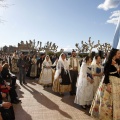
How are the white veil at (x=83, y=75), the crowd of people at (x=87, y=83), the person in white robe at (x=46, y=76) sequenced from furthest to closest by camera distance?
1. the person in white robe at (x=46, y=76)
2. the white veil at (x=83, y=75)
3. the crowd of people at (x=87, y=83)

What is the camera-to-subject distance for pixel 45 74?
1250 cm

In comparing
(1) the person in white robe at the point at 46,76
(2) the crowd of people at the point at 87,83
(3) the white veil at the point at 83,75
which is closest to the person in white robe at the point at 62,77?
(2) the crowd of people at the point at 87,83

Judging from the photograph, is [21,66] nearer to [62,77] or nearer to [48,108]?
[62,77]

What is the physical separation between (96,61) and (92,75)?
0.49m

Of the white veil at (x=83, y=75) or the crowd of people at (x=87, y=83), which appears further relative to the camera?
the white veil at (x=83, y=75)

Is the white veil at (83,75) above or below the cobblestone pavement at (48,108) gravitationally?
above

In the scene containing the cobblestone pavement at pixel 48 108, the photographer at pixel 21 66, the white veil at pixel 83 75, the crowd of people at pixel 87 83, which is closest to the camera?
the crowd of people at pixel 87 83

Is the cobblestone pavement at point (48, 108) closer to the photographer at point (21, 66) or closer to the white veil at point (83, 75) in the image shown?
the white veil at point (83, 75)

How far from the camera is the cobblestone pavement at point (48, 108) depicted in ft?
22.7

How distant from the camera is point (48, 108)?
7.88 metres

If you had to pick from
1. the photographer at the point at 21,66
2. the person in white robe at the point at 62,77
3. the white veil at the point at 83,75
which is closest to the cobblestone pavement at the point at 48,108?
the person in white robe at the point at 62,77

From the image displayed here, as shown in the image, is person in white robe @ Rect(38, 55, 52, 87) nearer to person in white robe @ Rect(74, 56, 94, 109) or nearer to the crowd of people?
the crowd of people

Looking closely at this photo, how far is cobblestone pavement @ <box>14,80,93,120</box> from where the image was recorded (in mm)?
6926

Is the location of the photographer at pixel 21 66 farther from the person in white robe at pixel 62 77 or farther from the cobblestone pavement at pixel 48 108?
the person in white robe at pixel 62 77
